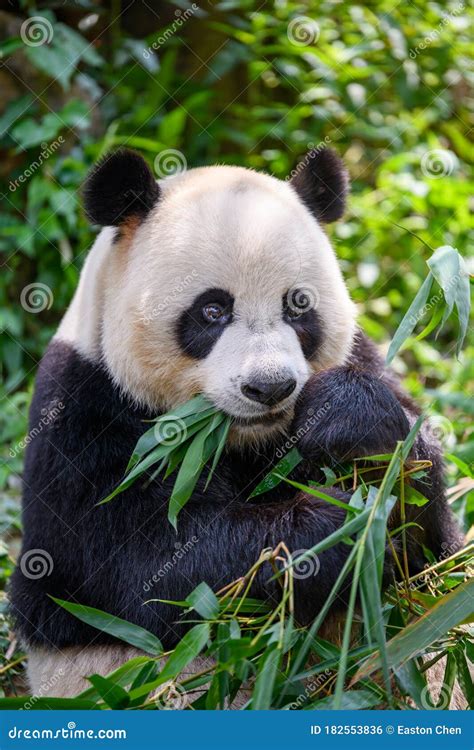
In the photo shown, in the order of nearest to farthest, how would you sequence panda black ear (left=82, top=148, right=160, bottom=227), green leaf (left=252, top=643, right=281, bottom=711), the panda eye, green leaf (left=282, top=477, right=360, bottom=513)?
green leaf (left=252, top=643, right=281, bottom=711), green leaf (left=282, top=477, right=360, bottom=513), the panda eye, panda black ear (left=82, top=148, right=160, bottom=227)

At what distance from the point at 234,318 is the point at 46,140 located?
3636mm

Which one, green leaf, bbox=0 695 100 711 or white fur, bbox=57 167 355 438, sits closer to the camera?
green leaf, bbox=0 695 100 711

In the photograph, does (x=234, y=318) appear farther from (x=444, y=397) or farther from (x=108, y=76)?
(x=108, y=76)

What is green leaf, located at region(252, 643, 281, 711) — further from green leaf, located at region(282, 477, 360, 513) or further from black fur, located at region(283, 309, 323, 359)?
black fur, located at region(283, 309, 323, 359)

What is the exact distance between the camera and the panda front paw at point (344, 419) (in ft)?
10.5

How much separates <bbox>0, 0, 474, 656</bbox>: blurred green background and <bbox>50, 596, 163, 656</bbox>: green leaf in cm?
240

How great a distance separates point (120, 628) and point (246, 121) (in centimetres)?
530

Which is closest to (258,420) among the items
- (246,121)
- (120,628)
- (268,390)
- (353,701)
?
(268,390)

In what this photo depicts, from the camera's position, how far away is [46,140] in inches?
251

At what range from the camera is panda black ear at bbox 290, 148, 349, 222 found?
12.7 ft

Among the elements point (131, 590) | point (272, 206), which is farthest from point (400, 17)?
point (131, 590)

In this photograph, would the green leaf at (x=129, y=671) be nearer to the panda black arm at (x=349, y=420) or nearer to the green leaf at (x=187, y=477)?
the green leaf at (x=187, y=477)

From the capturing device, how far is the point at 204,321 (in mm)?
3293

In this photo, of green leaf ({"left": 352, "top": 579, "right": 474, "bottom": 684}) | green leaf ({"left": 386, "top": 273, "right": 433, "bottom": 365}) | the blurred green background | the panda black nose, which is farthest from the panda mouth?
the blurred green background
